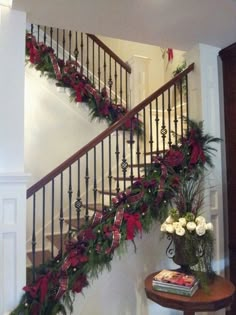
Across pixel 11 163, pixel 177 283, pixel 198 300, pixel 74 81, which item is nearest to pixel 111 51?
pixel 74 81

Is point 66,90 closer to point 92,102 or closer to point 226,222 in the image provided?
point 92,102

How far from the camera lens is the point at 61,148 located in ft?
11.8

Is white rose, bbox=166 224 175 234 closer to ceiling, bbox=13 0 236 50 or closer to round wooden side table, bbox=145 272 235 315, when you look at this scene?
round wooden side table, bbox=145 272 235 315

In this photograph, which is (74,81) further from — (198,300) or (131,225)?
(198,300)

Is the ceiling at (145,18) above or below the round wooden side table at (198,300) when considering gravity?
above

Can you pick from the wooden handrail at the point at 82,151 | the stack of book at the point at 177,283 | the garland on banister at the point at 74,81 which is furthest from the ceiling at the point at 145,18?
the stack of book at the point at 177,283

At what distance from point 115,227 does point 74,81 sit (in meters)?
2.09

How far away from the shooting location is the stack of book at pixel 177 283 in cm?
177

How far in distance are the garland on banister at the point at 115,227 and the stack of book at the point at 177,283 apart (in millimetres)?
445

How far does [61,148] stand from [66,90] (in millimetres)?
739

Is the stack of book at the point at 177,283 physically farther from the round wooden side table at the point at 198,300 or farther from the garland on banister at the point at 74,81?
the garland on banister at the point at 74,81

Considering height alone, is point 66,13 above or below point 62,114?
above

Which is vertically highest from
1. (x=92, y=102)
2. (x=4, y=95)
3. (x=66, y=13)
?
(x=66, y=13)

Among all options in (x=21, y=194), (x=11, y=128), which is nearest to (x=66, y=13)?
(x=11, y=128)
